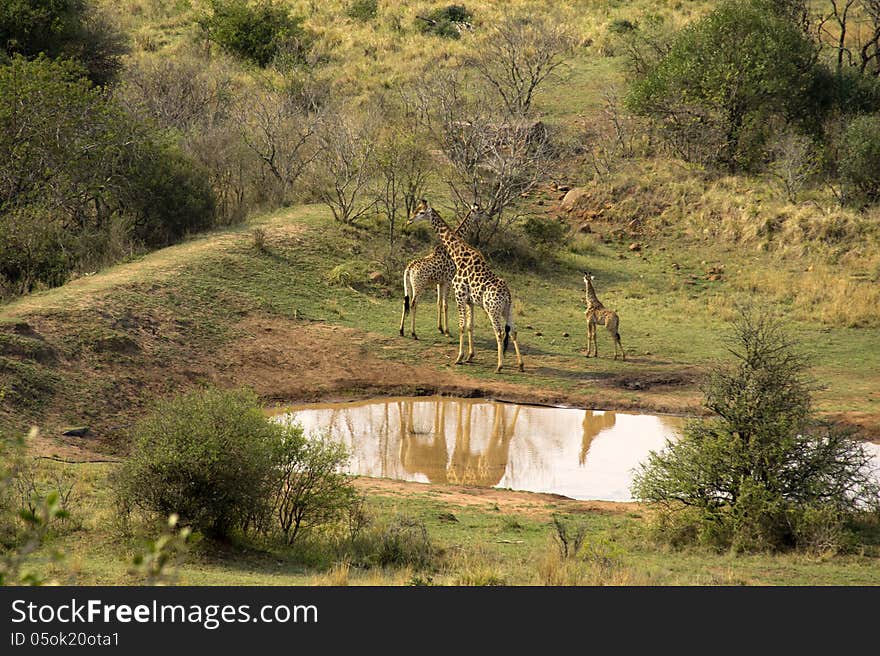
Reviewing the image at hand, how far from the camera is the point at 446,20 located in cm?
4341

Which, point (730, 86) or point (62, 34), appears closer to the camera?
point (730, 86)

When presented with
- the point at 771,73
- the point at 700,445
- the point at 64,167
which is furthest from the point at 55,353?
the point at 771,73

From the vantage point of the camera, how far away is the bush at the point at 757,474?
11422 mm

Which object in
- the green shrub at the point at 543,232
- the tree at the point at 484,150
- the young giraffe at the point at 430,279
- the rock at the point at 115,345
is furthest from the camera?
the green shrub at the point at 543,232

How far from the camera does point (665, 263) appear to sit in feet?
85.3

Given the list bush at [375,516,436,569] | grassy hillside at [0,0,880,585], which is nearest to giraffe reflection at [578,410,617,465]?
grassy hillside at [0,0,880,585]

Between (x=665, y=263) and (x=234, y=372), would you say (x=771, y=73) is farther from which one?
(x=234, y=372)

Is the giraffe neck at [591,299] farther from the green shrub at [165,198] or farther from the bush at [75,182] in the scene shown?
the bush at [75,182]

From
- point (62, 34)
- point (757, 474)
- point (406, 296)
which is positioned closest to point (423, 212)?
point (406, 296)

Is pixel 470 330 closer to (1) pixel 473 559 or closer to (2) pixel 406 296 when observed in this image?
(2) pixel 406 296

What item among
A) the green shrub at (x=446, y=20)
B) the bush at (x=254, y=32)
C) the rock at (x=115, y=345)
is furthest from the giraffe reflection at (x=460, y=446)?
the green shrub at (x=446, y=20)

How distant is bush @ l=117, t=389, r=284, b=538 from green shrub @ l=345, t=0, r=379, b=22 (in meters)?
36.7

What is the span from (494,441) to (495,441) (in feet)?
0.05

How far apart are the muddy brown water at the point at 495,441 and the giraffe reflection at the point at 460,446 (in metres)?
0.01
